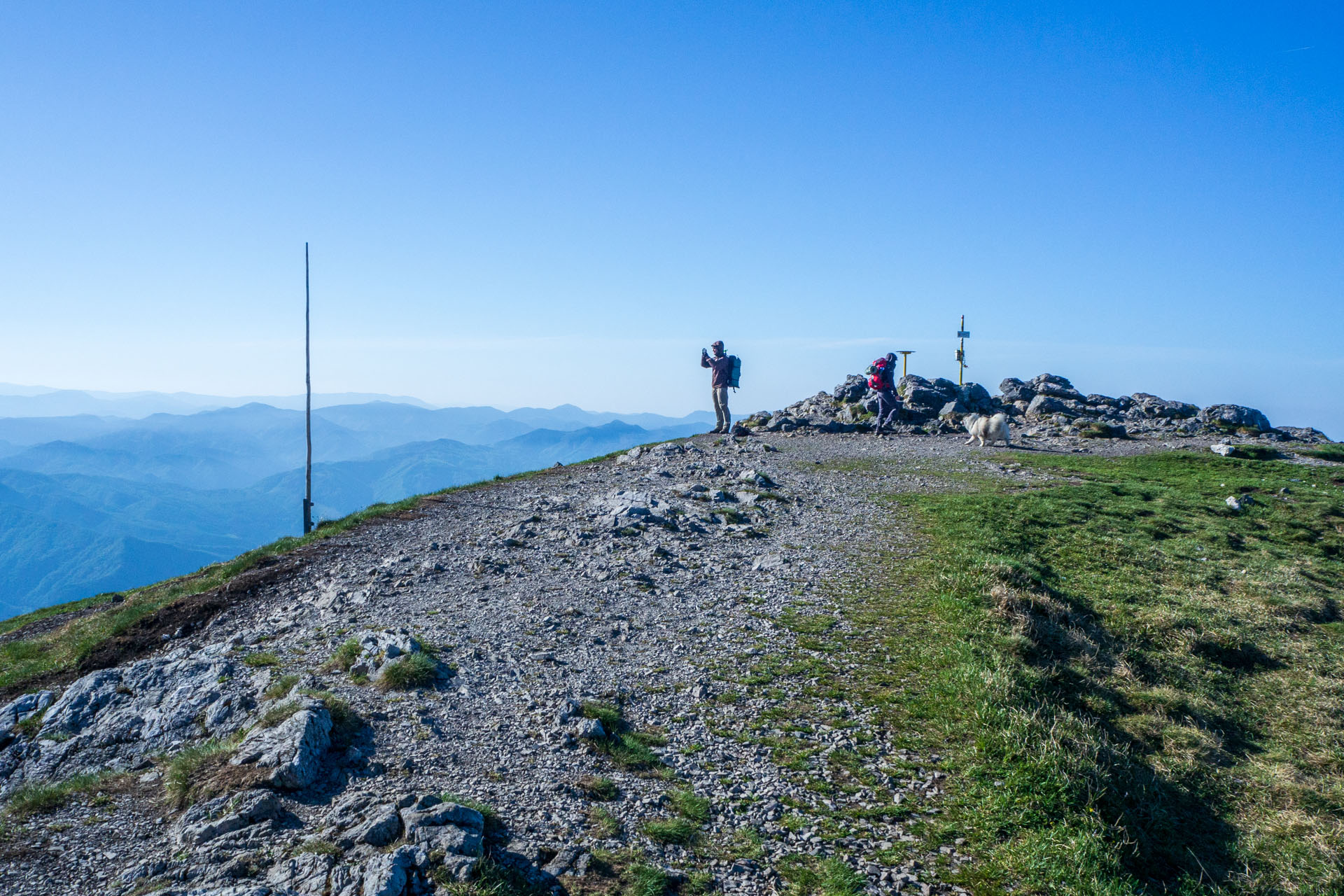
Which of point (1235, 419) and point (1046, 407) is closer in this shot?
point (1235, 419)

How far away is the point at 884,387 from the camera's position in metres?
37.8

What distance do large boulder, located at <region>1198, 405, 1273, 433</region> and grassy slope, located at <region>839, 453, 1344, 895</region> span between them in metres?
23.4

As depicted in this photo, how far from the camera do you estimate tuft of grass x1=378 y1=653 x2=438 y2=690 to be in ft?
33.7

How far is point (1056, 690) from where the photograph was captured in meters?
10.2

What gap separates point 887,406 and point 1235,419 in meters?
21.9

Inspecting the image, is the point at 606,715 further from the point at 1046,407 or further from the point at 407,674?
the point at 1046,407

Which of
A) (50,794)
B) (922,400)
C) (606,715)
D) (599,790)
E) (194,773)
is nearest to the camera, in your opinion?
(599,790)

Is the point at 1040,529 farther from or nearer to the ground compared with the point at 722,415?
nearer to the ground

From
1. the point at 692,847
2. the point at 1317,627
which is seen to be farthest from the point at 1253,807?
the point at 1317,627

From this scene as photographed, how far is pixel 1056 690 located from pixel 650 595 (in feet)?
25.5

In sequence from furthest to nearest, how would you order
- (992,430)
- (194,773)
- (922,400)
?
(922,400)
(992,430)
(194,773)

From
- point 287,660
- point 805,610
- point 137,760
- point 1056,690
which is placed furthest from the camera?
point 805,610

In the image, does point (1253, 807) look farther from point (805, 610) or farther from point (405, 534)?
point (405, 534)

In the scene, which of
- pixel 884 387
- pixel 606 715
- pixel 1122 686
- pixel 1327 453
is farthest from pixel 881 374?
pixel 606 715
